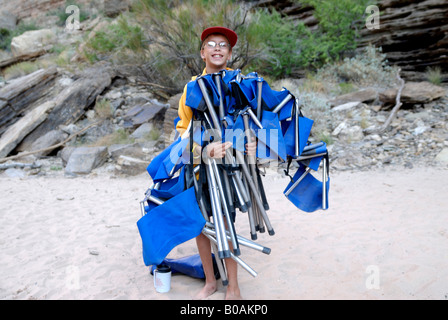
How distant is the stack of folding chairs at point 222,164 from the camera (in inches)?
81.1

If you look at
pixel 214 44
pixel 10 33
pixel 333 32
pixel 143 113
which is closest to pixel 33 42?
pixel 10 33

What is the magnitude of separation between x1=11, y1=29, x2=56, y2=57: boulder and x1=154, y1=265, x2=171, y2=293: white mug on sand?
13334mm

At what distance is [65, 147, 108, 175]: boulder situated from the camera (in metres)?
6.80

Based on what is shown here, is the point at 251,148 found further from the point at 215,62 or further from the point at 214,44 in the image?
the point at 214,44

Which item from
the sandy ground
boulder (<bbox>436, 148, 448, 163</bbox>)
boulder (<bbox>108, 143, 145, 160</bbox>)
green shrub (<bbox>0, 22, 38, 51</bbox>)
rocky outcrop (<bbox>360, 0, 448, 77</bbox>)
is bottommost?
the sandy ground

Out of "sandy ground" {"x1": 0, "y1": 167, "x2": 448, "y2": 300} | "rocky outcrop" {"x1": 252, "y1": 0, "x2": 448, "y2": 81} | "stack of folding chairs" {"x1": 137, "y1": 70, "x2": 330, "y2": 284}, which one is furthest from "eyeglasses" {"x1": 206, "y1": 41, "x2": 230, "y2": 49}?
"rocky outcrop" {"x1": 252, "y1": 0, "x2": 448, "y2": 81}

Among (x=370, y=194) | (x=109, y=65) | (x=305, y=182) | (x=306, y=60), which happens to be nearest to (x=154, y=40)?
(x=109, y=65)

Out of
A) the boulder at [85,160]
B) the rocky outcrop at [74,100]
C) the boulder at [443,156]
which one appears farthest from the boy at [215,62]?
the rocky outcrop at [74,100]

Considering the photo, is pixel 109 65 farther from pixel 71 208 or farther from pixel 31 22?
pixel 31 22

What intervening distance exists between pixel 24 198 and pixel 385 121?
6750 millimetres

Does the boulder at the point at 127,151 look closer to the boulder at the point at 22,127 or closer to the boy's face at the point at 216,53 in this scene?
the boulder at the point at 22,127

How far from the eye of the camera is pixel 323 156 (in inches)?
92.9

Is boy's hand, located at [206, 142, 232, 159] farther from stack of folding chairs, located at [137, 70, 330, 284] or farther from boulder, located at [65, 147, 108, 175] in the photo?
boulder, located at [65, 147, 108, 175]

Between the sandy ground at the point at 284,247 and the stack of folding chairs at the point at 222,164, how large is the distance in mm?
631
